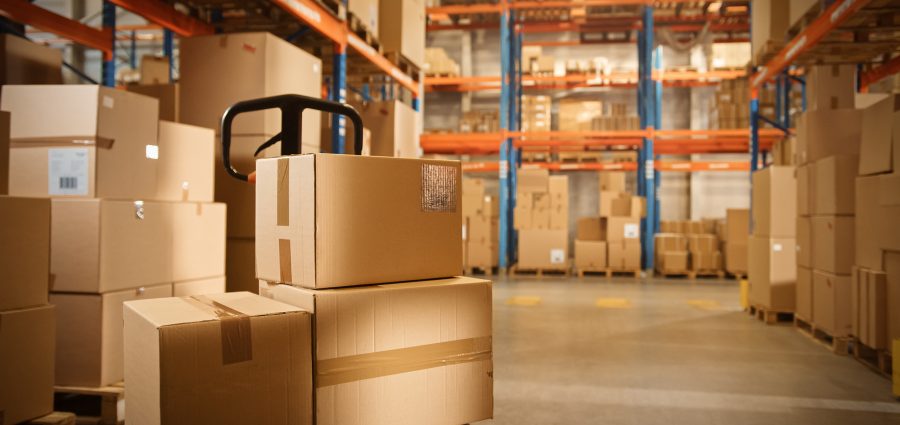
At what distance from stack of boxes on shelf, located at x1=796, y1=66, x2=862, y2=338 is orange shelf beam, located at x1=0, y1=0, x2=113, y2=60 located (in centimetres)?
596

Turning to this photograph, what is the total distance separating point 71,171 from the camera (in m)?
2.89

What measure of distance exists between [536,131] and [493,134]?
853 millimetres

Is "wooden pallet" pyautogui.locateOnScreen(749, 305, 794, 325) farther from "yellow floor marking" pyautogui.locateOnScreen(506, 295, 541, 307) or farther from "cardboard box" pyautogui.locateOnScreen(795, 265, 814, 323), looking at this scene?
"yellow floor marking" pyautogui.locateOnScreen(506, 295, 541, 307)

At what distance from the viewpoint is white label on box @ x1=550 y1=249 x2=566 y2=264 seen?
405 inches

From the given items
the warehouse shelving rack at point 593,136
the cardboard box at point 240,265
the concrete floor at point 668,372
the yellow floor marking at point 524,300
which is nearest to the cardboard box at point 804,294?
the concrete floor at point 668,372

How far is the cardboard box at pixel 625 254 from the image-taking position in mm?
10164

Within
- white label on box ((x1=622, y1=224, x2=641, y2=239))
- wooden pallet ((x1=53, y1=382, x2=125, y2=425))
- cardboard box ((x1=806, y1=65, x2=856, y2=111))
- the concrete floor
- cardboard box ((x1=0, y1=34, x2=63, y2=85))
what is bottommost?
the concrete floor

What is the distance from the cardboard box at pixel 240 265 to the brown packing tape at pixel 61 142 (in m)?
1.36

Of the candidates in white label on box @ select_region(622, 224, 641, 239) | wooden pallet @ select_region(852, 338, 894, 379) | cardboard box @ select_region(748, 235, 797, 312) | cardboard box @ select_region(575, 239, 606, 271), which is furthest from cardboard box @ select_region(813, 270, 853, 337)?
cardboard box @ select_region(575, 239, 606, 271)

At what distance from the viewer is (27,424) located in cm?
249

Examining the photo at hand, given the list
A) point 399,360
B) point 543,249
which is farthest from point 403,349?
point 543,249

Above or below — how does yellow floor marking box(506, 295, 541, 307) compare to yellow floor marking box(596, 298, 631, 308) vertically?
below

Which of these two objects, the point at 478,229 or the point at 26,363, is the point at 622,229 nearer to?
the point at 478,229

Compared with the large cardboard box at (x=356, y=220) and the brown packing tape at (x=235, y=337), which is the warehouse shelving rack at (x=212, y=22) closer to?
the large cardboard box at (x=356, y=220)
